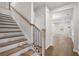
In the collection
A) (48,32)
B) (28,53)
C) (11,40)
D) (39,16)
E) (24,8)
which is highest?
(24,8)


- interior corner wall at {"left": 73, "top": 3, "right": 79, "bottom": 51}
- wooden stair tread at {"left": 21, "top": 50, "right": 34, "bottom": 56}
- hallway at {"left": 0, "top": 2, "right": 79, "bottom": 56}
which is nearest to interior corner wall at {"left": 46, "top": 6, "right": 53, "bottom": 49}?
hallway at {"left": 0, "top": 2, "right": 79, "bottom": 56}

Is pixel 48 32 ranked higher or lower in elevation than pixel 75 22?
lower

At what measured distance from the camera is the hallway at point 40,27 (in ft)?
5.35

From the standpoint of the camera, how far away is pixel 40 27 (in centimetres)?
167

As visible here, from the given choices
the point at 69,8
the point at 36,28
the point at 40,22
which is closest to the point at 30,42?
the point at 36,28

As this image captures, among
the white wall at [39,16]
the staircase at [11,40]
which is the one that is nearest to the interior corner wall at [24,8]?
the white wall at [39,16]

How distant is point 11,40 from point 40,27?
0.52 m

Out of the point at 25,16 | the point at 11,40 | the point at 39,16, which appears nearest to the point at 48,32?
the point at 39,16

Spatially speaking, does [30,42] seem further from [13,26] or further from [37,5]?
[37,5]

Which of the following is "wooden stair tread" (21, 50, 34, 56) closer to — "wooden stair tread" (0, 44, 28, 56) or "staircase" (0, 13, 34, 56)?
"staircase" (0, 13, 34, 56)

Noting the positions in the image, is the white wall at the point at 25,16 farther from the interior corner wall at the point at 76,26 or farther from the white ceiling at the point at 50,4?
the interior corner wall at the point at 76,26

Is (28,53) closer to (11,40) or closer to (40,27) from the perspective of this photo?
(11,40)

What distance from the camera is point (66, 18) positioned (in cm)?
166

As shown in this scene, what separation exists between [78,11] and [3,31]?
126 centimetres
